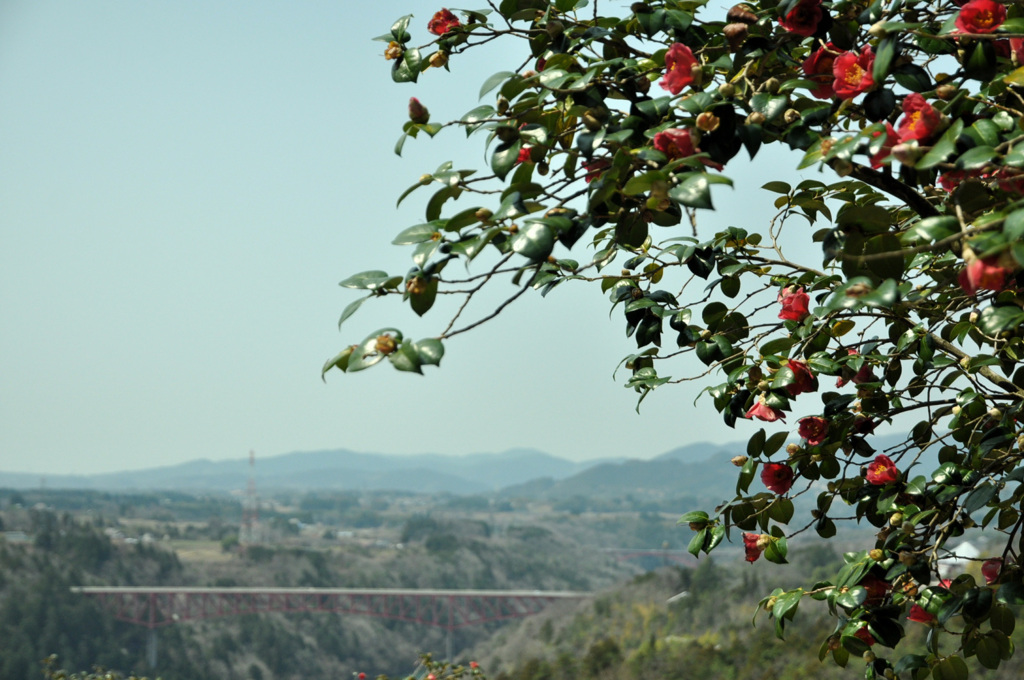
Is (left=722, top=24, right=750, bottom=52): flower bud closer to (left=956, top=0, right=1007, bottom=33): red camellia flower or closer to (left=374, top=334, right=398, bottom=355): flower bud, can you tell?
(left=956, top=0, right=1007, bottom=33): red camellia flower

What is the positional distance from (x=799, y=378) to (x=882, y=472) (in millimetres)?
289

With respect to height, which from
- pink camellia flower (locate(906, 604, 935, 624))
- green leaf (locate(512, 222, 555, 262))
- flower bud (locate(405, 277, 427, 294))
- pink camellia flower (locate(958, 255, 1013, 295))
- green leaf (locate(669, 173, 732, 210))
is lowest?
pink camellia flower (locate(906, 604, 935, 624))

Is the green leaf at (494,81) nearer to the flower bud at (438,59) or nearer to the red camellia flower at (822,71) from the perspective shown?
the flower bud at (438,59)

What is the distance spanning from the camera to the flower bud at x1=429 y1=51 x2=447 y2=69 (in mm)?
1480

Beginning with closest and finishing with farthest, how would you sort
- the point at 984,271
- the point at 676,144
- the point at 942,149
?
the point at 984,271 < the point at 942,149 < the point at 676,144

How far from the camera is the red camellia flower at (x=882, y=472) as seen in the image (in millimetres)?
1519

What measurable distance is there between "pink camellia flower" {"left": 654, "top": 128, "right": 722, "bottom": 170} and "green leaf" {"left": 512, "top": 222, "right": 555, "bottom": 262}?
205 mm

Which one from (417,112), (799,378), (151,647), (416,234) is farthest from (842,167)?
(151,647)

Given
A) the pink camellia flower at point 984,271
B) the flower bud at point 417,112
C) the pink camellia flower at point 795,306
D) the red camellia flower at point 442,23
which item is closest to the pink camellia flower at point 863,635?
the pink camellia flower at point 795,306

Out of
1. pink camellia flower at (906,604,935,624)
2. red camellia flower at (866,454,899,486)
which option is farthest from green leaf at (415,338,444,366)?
pink camellia flower at (906,604,935,624)

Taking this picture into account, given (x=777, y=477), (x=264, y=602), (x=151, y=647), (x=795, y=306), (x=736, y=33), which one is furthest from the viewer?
(x=264, y=602)

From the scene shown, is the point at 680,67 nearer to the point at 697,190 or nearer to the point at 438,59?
the point at 697,190

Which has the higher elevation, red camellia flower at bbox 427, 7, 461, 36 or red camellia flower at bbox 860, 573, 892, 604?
red camellia flower at bbox 427, 7, 461, 36

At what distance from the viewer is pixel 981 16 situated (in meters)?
1.14
